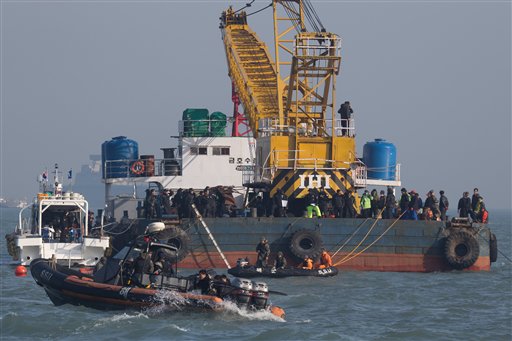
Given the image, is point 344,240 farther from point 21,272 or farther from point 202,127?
point 202,127

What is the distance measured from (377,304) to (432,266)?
381 inches

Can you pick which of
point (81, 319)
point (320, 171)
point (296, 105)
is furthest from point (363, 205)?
point (81, 319)

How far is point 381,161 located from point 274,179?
7406mm

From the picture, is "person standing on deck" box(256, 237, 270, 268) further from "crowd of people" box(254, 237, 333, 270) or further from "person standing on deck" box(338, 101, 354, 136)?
"person standing on deck" box(338, 101, 354, 136)

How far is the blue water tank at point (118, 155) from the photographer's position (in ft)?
181

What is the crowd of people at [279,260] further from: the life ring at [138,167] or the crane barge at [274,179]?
the life ring at [138,167]

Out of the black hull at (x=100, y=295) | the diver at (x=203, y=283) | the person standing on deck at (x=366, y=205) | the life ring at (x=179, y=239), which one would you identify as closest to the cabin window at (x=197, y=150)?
the person standing on deck at (x=366, y=205)

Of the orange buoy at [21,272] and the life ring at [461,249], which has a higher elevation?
the life ring at [461,249]

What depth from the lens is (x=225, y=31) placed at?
5853cm

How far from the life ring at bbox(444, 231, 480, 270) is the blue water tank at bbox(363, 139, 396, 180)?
9316 millimetres

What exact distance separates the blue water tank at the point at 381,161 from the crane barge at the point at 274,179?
0.51 feet

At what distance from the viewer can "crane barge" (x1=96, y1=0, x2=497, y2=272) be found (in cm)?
4247

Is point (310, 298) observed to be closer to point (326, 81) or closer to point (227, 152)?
point (326, 81)

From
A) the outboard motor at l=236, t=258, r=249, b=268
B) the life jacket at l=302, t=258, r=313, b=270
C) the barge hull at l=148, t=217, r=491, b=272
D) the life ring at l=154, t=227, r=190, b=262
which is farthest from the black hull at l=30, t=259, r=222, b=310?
the barge hull at l=148, t=217, r=491, b=272
